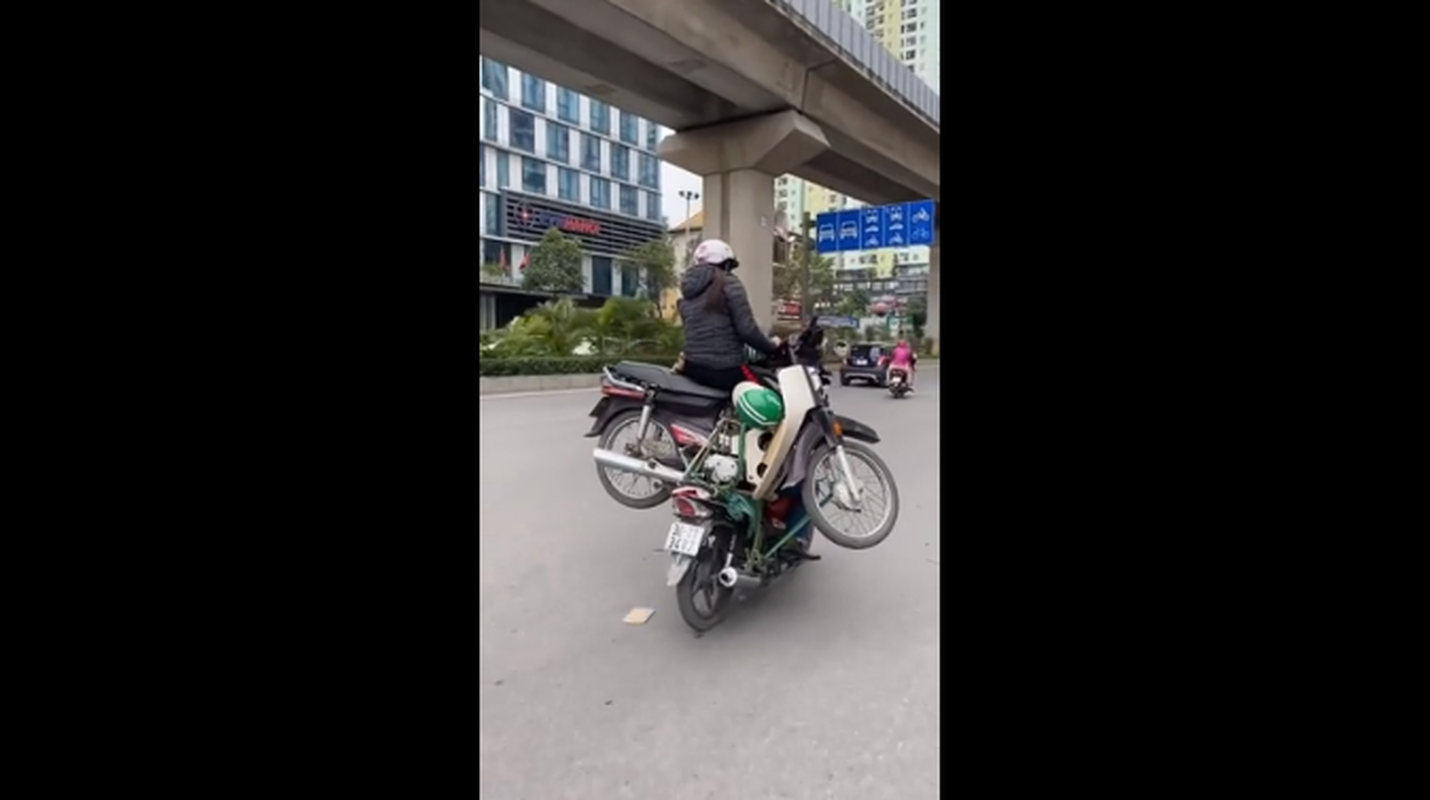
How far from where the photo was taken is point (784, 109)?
8648 millimetres

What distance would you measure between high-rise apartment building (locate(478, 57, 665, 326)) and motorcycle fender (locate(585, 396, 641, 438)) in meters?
6.06

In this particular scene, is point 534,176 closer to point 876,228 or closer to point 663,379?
point 876,228

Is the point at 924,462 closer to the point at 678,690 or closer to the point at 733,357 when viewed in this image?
the point at 733,357

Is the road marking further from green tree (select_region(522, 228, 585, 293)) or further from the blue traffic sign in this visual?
the blue traffic sign

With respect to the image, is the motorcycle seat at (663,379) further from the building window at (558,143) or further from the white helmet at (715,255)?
the building window at (558,143)

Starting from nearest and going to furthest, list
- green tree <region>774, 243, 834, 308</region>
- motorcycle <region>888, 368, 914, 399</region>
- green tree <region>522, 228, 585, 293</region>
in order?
motorcycle <region>888, 368, 914, 399</region>
green tree <region>522, 228, 585, 293</region>
green tree <region>774, 243, 834, 308</region>

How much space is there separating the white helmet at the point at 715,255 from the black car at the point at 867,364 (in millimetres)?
7313

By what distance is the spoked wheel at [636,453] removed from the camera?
7.86 ft

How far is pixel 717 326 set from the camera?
2.29 m

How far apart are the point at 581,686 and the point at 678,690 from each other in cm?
23

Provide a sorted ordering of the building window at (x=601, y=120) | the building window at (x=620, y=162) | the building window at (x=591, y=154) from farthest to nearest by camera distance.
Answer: the building window at (x=620, y=162) < the building window at (x=591, y=154) < the building window at (x=601, y=120)

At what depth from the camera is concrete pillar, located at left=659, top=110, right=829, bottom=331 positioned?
8898 millimetres

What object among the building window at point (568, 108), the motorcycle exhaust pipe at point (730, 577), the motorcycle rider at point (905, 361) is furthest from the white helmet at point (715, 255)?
the building window at point (568, 108)

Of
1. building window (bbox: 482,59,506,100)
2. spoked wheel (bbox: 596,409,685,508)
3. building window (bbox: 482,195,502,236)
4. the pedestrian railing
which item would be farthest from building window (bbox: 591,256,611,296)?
spoked wheel (bbox: 596,409,685,508)
